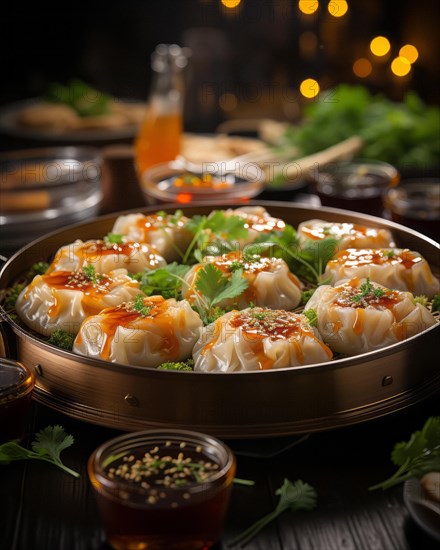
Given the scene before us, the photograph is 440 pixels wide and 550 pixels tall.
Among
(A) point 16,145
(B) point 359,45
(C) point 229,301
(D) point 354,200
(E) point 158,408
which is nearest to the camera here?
(E) point 158,408

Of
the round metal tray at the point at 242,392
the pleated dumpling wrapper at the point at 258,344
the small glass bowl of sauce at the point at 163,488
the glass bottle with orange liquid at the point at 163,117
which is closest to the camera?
the small glass bowl of sauce at the point at 163,488

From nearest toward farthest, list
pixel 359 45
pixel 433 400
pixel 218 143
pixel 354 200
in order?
pixel 433 400 < pixel 354 200 < pixel 218 143 < pixel 359 45

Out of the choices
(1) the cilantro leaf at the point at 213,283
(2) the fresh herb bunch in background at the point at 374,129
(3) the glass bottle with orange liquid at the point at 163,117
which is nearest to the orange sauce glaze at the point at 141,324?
(1) the cilantro leaf at the point at 213,283

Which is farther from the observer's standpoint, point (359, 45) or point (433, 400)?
point (359, 45)

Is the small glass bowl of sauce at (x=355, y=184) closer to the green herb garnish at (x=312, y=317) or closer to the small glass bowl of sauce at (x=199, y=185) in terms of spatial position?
the small glass bowl of sauce at (x=199, y=185)

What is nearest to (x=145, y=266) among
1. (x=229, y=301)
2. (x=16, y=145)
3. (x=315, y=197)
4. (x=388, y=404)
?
(x=229, y=301)

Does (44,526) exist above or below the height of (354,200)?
below

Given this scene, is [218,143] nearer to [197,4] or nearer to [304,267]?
[304,267]
